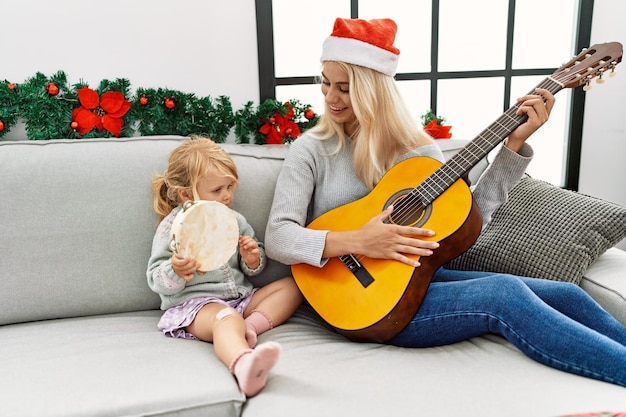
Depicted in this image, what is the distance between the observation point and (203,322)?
4.67ft

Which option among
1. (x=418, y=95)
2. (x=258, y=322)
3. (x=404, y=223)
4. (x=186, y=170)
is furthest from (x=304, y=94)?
(x=258, y=322)

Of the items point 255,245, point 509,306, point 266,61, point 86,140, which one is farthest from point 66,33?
point 509,306

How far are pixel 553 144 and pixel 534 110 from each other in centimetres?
136

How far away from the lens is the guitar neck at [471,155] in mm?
→ 1430

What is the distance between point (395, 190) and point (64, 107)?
1154 millimetres

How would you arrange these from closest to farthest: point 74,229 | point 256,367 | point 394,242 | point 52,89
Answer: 1. point 256,367
2. point 394,242
3. point 74,229
4. point 52,89

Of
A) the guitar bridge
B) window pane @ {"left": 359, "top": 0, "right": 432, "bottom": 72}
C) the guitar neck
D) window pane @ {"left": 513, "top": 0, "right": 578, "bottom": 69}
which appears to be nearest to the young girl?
the guitar bridge

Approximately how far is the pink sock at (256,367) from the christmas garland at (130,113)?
1.03 metres

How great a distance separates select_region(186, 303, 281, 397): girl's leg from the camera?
1.13 m

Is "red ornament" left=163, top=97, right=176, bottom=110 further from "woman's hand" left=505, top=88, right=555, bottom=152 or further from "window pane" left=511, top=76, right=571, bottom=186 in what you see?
"window pane" left=511, top=76, right=571, bottom=186

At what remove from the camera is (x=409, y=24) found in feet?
7.72

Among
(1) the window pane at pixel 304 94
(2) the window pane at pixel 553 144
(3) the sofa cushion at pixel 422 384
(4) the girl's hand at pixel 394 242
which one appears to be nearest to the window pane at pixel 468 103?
(2) the window pane at pixel 553 144

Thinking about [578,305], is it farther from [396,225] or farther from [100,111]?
[100,111]

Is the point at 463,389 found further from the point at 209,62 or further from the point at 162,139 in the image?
the point at 209,62
